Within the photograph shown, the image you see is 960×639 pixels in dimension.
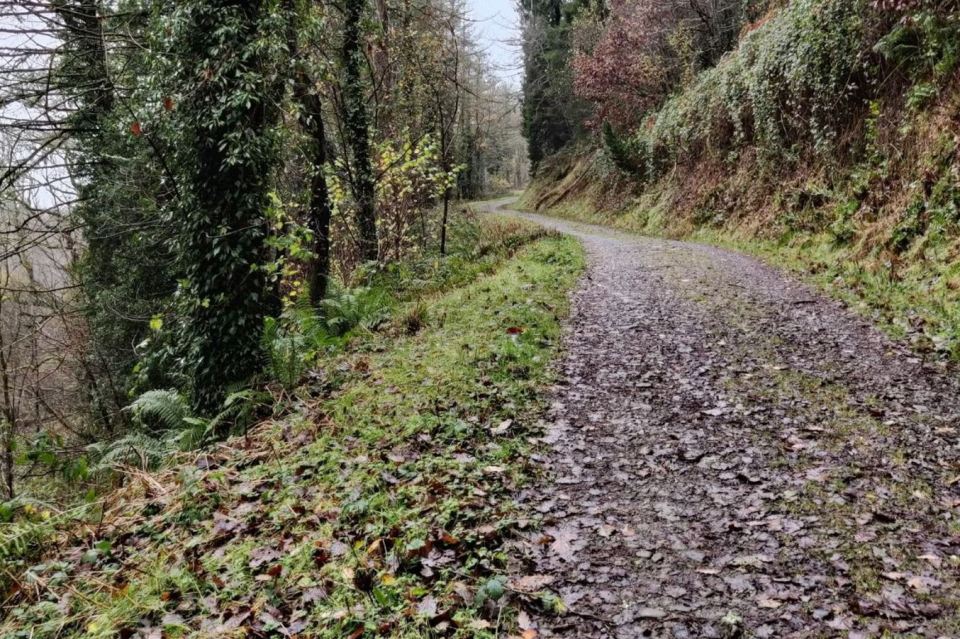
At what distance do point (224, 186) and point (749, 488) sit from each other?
6.78 metres

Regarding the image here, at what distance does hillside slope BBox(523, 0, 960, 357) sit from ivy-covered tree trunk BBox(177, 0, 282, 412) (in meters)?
7.97

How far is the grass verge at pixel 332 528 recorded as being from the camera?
3.04 m

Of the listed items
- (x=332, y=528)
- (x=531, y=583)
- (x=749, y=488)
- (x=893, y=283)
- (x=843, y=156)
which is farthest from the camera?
(x=843, y=156)

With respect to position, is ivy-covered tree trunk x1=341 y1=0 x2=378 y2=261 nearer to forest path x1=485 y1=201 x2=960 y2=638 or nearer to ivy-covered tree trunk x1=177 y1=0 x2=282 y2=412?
ivy-covered tree trunk x1=177 y1=0 x2=282 y2=412

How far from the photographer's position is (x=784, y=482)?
3.90m

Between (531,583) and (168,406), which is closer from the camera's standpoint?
(531,583)

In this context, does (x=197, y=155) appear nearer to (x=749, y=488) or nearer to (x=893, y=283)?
(x=749, y=488)

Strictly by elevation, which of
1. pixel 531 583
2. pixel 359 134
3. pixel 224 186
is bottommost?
pixel 531 583

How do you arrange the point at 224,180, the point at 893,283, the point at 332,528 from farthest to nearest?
the point at 893,283
the point at 224,180
the point at 332,528

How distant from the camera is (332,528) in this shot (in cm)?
371

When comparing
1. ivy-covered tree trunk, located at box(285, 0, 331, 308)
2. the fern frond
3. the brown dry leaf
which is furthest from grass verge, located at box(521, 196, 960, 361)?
the fern frond

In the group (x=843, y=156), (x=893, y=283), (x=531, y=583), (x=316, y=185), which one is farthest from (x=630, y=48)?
(x=531, y=583)

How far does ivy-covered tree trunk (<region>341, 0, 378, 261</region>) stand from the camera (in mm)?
11773

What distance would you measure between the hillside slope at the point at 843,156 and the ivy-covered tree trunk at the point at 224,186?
26.1 ft
